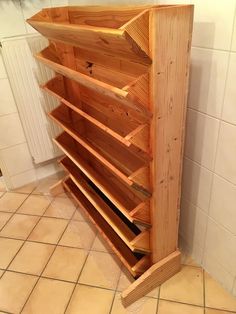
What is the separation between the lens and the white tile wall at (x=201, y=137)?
1018 mm

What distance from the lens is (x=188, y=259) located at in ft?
4.60

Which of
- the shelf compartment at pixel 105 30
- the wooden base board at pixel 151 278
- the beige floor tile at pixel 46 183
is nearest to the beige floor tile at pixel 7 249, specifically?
the beige floor tile at pixel 46 183

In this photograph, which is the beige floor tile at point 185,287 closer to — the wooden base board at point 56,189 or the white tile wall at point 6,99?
the wooden base board at point 56,189

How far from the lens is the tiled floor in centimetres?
122

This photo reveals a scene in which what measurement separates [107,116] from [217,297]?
0.98m

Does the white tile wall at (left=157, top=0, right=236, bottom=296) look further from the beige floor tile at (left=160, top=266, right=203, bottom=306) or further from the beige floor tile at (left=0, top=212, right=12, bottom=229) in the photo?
the beige floor tile at (left=0, top=212, right=12, bottom=229)

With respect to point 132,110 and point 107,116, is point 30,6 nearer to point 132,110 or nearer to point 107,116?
point 107,116

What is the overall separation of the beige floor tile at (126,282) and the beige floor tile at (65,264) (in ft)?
0.76

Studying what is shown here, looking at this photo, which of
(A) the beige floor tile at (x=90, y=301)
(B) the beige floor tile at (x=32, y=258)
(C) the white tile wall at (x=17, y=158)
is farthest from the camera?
(C) the white tile wall at (x=17, y=158)

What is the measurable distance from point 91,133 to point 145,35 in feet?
2.80

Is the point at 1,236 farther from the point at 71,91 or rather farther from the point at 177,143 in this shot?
the point at 177,143

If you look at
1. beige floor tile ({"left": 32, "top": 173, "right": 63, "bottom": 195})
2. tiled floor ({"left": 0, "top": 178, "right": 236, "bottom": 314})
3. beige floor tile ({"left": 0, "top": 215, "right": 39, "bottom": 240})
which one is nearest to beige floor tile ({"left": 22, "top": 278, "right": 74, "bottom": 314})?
tiled floor ({"left": 0, "top": 178, "right": 236, "bottom": 314})

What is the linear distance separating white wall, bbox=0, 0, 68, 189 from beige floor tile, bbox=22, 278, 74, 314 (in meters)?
0.90

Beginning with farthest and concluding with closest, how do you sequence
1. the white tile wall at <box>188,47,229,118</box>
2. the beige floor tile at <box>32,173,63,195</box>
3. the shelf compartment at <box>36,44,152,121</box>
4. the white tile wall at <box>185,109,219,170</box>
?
the beige floor tile at <box>32,173,63,195</box>, the white tile wall at <box>185,109,219,170</box>, the white tile wall at <box>188,47,229,118</box>, the shelf compartment at <box>36,44,152,121</box>
